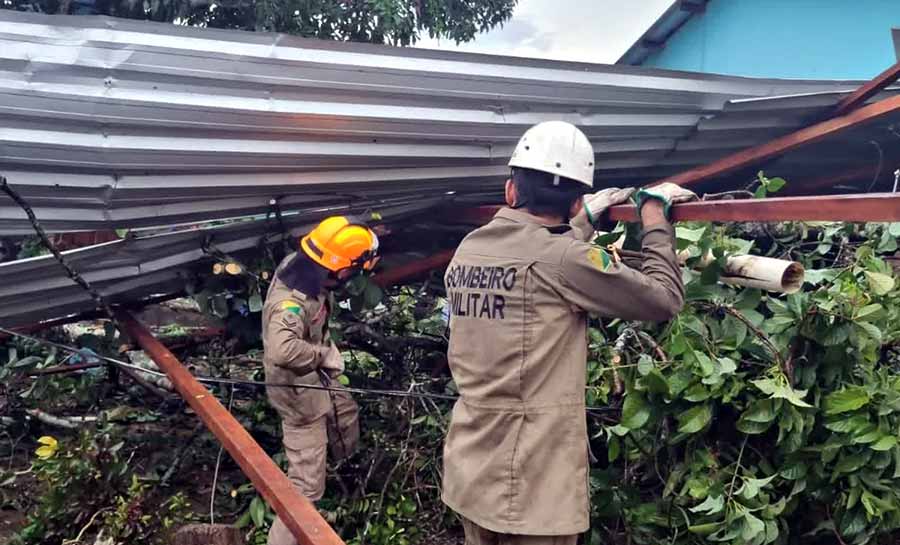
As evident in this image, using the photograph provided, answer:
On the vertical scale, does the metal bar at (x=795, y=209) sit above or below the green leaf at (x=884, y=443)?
above

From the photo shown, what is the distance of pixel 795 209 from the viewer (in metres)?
1.98

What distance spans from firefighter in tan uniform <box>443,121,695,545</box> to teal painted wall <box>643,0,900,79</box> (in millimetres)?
5983

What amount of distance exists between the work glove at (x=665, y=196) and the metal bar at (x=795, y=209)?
0.10 ft

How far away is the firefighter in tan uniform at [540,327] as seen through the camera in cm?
214

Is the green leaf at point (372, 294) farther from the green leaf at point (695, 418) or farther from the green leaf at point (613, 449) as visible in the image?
the green leaf at point (695, 418)

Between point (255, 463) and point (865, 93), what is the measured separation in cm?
298

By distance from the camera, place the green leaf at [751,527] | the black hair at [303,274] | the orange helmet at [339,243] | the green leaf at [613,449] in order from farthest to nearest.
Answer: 1. the black hair at [303,274]
2. the orange helmet at [339,243]
3. the green leaf at [613,449]
4. the green leaf at [751,527]

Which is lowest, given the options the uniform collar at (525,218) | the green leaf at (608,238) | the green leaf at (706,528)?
the green leaf at (706,528)

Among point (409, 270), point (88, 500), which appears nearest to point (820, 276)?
point (409, 270)


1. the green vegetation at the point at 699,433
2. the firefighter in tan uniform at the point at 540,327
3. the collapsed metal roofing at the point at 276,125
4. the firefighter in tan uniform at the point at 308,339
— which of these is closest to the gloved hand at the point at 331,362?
the firefighter in tan uniform at the point at 308,339

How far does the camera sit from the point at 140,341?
3.90 metres

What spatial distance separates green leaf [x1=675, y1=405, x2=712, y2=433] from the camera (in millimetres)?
2617

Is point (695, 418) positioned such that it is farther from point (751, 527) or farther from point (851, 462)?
point (851, 462)

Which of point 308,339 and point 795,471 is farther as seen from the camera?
point 308,339
